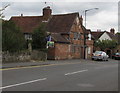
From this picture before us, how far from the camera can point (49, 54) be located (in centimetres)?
3712

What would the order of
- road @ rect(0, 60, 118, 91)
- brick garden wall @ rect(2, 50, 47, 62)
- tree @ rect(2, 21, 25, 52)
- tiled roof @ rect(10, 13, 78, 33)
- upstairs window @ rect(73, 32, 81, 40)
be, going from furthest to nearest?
upstairs window @ rect(73, 32, 81, 40)
tiled roof @ rect(10, 13, 78, 33)
brick garden wall @ rect(2, 50, 47, 62)
tree @ rect(2, 21, 25, 52)
road @ rect(0, 60, 118, 91)

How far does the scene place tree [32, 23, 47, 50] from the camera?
32.6 metres

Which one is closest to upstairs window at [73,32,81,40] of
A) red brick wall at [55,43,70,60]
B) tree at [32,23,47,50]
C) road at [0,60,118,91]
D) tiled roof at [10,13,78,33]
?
tiled roof at [10,13,78,33]

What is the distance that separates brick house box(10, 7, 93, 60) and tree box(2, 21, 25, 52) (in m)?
10.6

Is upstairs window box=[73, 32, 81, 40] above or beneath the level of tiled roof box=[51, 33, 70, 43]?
above

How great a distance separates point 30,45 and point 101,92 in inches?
912

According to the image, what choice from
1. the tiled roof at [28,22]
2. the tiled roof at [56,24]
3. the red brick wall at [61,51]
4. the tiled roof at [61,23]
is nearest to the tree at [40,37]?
the tiled roof at [56,24]

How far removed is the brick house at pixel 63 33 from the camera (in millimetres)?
37844

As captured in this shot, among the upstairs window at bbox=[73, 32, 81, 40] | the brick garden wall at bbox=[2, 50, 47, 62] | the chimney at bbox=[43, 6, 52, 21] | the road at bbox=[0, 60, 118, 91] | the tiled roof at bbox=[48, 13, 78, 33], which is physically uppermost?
the chimney at bbox=[43, 6, 52, 21]

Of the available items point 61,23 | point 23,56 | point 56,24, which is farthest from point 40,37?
point 56,24

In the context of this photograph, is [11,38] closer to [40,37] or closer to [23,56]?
[23,56]

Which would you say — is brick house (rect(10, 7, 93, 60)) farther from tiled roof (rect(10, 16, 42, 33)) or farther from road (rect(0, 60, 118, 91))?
road (rect(0, 60, 118, 91))

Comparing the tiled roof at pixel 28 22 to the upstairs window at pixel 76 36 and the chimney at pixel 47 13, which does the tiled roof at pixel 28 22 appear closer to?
the chimney at pixel 47 13

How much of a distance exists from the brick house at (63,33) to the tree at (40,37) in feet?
11.0
